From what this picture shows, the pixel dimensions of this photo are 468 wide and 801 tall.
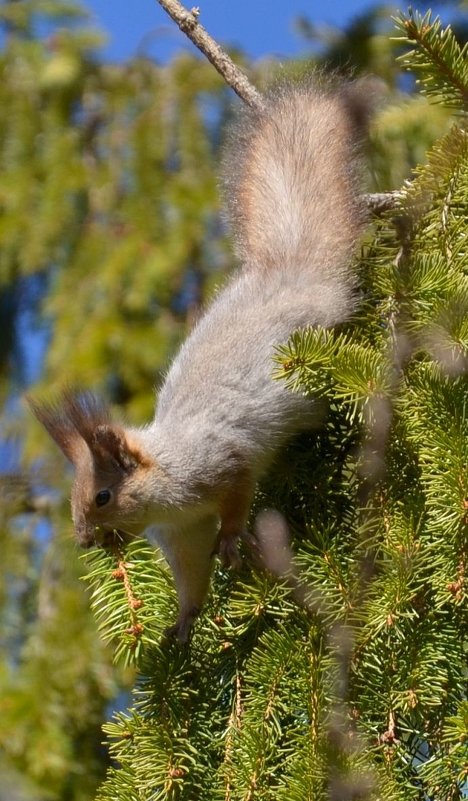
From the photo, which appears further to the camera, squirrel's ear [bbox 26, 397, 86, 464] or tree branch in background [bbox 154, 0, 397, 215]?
tree branch in background [bbox 154, 0, 397, 215]

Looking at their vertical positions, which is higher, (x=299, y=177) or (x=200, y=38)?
(x=200, y=38)

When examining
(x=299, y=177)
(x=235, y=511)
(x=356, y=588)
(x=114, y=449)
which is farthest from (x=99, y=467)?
(x=299, y=177)

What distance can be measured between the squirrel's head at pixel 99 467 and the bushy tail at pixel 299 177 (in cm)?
47

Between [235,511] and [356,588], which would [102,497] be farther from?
[356,588]

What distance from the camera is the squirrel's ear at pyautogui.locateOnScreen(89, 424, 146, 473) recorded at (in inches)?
71.7

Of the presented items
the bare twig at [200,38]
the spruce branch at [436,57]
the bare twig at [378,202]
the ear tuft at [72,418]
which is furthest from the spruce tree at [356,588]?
the bare twig at [200,38]

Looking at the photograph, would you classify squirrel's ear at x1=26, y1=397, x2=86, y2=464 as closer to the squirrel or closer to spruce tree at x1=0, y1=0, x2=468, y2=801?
the squirrel

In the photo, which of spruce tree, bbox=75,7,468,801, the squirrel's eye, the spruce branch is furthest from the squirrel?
the spruce branch

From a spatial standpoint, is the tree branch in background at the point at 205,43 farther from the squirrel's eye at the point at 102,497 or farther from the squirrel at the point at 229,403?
the squirrel's eye at the point at 102,497

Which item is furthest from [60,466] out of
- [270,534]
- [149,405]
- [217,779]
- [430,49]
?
[430,49]

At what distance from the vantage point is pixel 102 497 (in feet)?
6.03

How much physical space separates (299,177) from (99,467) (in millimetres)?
760

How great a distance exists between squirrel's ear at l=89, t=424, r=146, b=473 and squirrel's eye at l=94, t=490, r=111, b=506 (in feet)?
0.18

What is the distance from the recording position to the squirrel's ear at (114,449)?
1.82m
